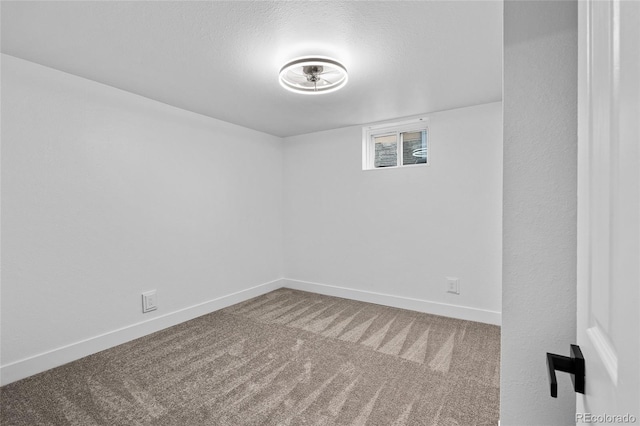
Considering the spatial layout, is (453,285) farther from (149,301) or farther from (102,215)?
(102,215)

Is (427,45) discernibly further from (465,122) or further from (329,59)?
(465,122)

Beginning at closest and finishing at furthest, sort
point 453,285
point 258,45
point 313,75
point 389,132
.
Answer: point 258,45 → point 313,75 → point 453,285 → point 389,132

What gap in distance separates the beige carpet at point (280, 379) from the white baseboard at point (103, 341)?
0.22 feet

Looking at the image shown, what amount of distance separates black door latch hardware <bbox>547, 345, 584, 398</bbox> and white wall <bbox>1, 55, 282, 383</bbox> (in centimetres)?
286

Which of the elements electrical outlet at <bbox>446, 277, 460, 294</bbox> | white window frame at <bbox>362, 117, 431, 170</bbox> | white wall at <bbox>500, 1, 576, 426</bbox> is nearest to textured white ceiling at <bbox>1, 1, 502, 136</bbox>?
white window frame at <bbox>362, 117, 431, 170</bbox>

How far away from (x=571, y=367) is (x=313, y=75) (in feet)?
7.01

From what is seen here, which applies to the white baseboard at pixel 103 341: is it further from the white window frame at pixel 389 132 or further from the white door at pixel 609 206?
the white door at pixel 609 206

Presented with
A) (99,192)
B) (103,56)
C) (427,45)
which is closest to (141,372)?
(99,192)

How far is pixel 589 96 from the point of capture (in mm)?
521

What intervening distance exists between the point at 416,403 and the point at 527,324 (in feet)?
3.90

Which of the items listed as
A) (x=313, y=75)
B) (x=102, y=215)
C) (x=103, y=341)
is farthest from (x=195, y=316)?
(x=313, y=75)

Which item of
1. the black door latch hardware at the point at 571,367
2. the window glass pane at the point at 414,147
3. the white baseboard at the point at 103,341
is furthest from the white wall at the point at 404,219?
the black door latch hardware at the point at 571,367

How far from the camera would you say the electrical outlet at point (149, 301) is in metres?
2.70

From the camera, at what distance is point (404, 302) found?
131 inches
